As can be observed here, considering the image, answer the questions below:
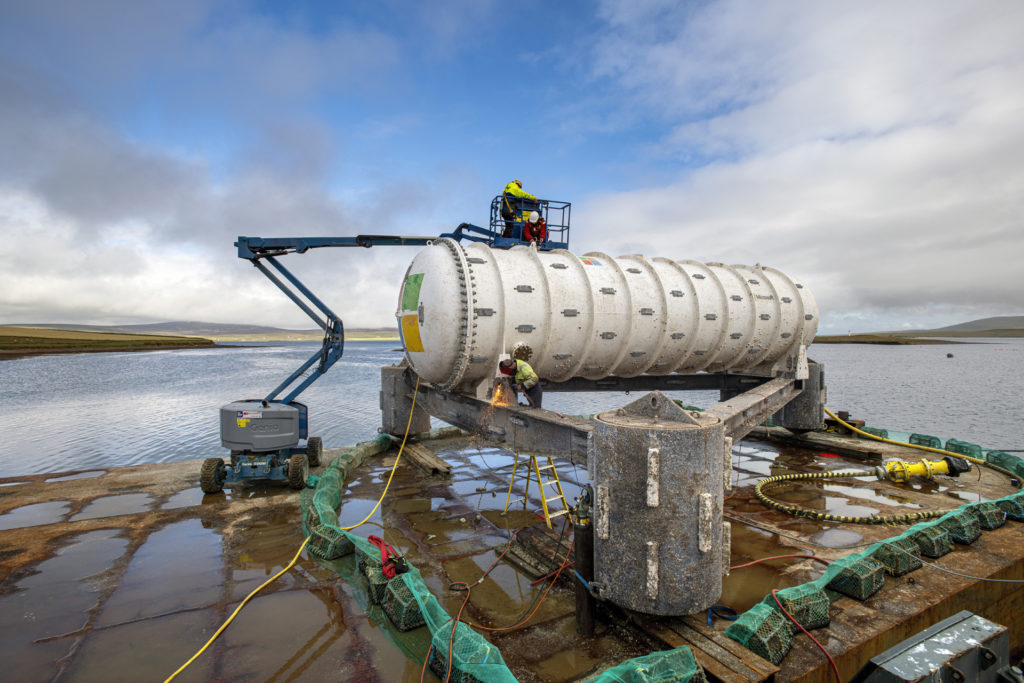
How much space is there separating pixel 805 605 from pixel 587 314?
5.46m

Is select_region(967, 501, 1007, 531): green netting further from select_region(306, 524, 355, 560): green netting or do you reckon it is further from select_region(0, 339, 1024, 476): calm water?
select_region(0, 339, 1024, 476): calm water

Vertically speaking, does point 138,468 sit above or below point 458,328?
below

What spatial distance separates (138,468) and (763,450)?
48.3ft

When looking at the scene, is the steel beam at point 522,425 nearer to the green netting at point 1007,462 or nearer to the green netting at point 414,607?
the green netting at point 414,607

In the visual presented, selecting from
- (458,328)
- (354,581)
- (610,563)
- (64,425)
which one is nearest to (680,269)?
(458,328)

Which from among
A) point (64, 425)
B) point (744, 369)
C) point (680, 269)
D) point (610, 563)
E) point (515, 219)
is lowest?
point (64, 425)

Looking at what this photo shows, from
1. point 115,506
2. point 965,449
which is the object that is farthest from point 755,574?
point 115,506

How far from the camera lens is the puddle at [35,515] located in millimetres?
8102

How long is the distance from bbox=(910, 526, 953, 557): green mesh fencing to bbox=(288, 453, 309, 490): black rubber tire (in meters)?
9.66

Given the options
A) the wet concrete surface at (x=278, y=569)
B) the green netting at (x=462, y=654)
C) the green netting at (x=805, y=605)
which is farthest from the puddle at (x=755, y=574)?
the green netting at (x=462, y=654)

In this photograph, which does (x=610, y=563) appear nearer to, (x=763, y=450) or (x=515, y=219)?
(x=515, y=219)

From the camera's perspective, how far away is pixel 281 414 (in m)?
9.96

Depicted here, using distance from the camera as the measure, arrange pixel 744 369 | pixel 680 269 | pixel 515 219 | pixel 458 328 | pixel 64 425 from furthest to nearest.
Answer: pixel 64 425 → pixel 744 369 → pixel 515 219 → pixel 680 269 → pixel 458 328

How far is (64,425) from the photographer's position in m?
22.7
